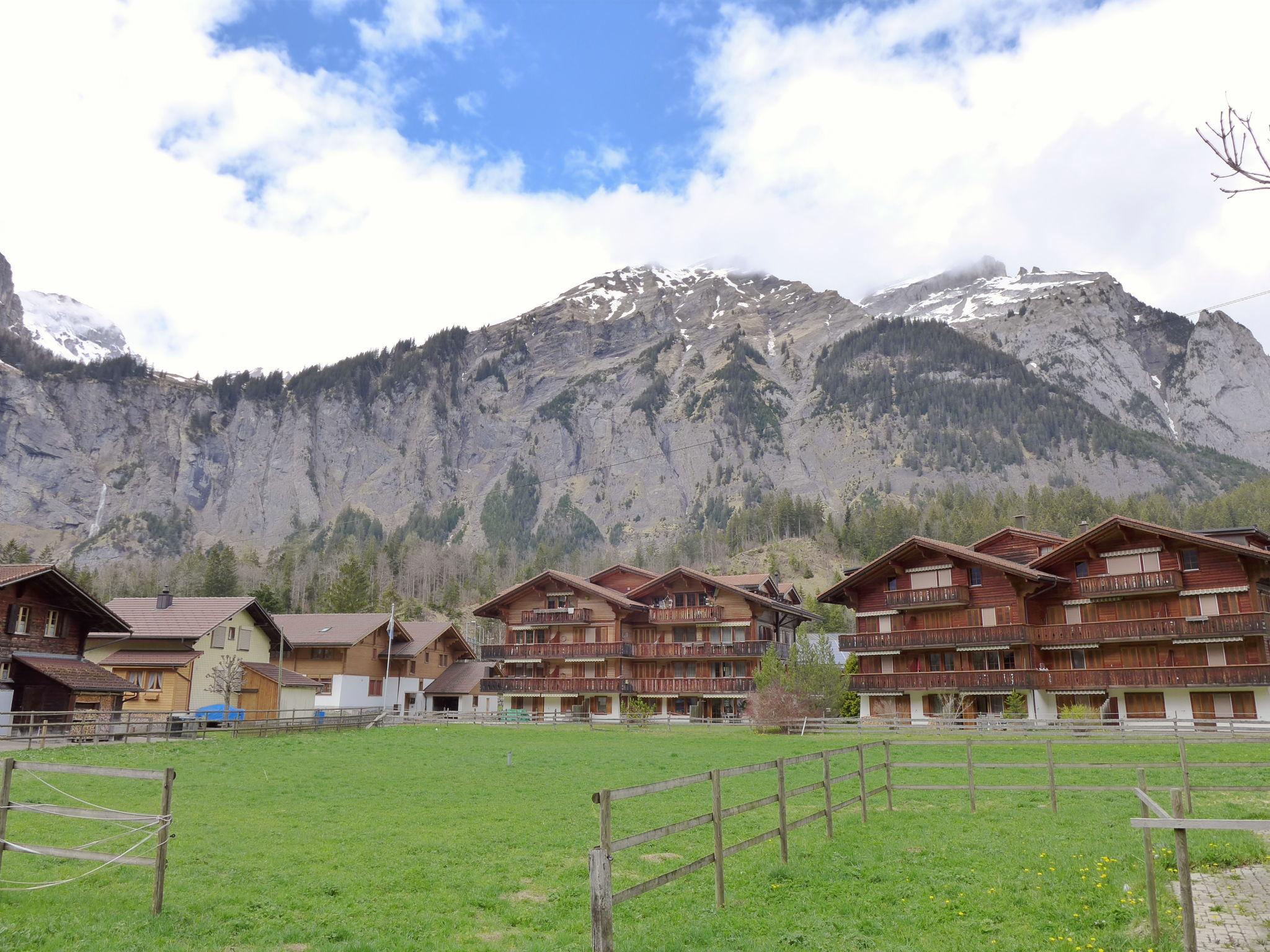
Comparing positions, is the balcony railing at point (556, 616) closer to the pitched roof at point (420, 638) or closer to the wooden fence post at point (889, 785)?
the pitched roof at point (420, 638)

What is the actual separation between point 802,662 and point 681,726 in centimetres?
917

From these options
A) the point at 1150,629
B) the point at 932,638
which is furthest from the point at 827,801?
the point at 1150,629

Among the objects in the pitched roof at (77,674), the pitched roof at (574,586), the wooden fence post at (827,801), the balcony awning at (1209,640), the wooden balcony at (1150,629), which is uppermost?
the pitched roof at (574,586)

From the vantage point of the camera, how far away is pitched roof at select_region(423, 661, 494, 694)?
3093 inches

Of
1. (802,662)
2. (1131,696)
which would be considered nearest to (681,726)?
(802,662)

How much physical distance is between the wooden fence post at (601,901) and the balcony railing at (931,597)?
170 ft

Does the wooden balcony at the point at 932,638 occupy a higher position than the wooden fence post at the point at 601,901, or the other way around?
the wooden balcony at the point at 932,638

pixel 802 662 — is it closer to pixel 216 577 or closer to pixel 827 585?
pixel 827 585

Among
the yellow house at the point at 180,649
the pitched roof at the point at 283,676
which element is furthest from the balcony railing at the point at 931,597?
the pitched roof at the point at 283,676

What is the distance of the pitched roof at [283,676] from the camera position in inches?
2464

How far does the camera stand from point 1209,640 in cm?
4947

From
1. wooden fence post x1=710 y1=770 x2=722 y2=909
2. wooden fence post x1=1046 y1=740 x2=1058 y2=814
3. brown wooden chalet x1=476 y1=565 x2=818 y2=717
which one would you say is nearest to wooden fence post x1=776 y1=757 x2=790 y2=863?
wooden fence post x1=710 y1=770 x2=722 y2=909

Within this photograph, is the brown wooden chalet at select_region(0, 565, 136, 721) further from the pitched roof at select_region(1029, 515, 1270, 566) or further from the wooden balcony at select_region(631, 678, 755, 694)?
the pitched roof at select_region(1029, 515, 1270, 566)

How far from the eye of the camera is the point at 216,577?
12338 centimetres
